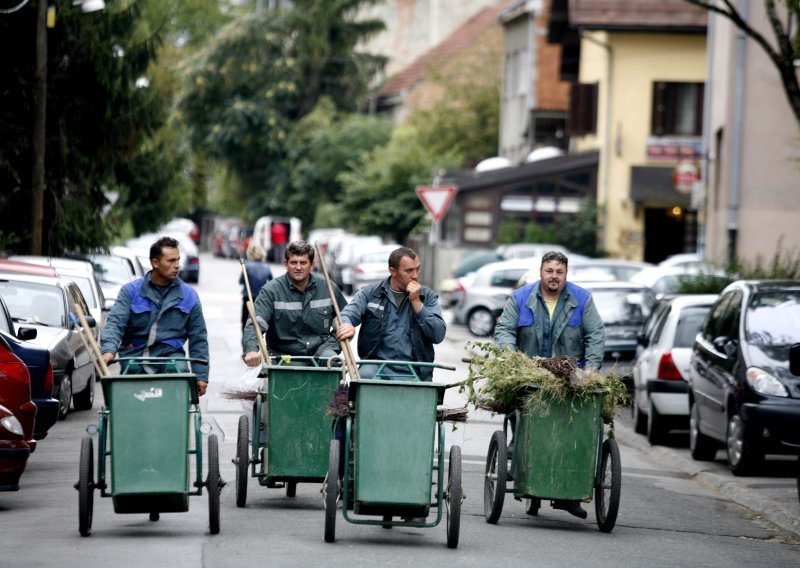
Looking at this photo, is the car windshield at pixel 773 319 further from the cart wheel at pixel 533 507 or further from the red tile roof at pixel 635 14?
the red tile roof at pixel 635 14

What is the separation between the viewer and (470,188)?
50000 millimetres

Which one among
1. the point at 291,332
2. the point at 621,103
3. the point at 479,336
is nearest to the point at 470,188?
the point at 621,103

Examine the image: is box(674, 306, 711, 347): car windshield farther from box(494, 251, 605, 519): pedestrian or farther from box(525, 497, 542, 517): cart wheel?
box(494, 251, 605, 519): pedestrian

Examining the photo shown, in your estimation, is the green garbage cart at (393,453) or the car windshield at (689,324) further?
the car windshield at (689,324)

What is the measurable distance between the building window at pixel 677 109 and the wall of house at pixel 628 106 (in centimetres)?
22

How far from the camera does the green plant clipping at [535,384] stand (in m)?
9.84

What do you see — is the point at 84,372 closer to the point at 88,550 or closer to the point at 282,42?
the point at 88,550

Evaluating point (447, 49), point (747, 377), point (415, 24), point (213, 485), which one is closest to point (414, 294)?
point (213, 485)

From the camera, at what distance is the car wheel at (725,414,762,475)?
13.5m

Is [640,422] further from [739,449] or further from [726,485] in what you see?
[726,485]

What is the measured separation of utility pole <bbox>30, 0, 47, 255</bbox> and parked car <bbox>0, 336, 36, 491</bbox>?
14726 millimetres

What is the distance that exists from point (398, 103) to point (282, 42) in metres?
6.83

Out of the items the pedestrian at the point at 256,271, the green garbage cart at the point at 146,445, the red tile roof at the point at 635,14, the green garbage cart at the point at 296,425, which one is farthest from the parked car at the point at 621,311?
the red tile roof at the point at 635,14

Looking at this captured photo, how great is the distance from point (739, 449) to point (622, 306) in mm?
8457
